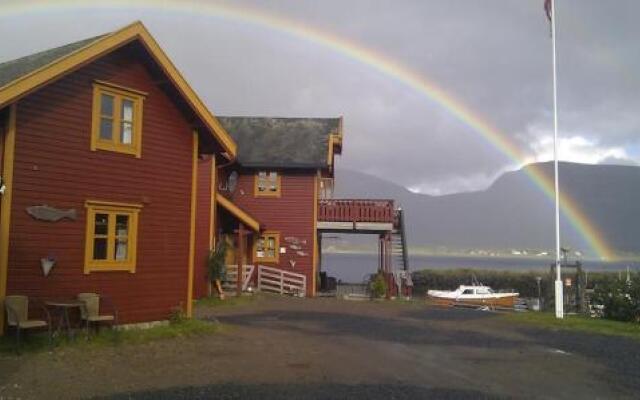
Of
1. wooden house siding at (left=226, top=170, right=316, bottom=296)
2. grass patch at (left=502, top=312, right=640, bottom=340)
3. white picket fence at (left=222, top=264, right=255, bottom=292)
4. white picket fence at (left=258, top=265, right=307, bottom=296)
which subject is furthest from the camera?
wooden house siding at (left=226, top=170, right=316, bottom=296)

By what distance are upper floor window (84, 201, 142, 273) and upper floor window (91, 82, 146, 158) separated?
144 cm

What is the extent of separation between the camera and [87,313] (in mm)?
15000

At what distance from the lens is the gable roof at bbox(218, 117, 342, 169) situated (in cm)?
3441

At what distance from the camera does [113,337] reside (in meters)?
15.1

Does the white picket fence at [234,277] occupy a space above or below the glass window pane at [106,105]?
below

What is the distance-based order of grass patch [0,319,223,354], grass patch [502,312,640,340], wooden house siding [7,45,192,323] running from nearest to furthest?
grass patch [0,319,223,354]
wooden house siding [7,45,192,323]
grass patch [502,312,640,340]

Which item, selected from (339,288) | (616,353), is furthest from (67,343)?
(339,288)

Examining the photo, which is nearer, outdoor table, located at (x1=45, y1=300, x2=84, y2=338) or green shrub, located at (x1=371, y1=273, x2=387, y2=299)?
outdoor table, located at (x1=45, y1=300, x2=84, y2=338)

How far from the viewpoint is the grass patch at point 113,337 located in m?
13.6

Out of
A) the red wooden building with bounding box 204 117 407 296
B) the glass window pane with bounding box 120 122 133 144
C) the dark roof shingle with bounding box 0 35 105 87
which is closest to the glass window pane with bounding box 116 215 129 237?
the glass window pane with bounding box 120 122 133 144

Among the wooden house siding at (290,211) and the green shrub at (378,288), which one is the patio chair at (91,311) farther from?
the wooden house siding at (290,211)

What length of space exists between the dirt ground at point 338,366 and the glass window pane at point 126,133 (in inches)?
204

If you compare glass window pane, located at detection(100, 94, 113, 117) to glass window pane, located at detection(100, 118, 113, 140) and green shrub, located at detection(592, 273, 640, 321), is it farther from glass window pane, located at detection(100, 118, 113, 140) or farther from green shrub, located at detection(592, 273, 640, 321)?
green shrub, located at detection(592, 273, 640, 321)

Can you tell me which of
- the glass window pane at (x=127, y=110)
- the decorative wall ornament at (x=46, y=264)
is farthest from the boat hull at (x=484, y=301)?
the decorative wall ornament at (x=46, y=264)
